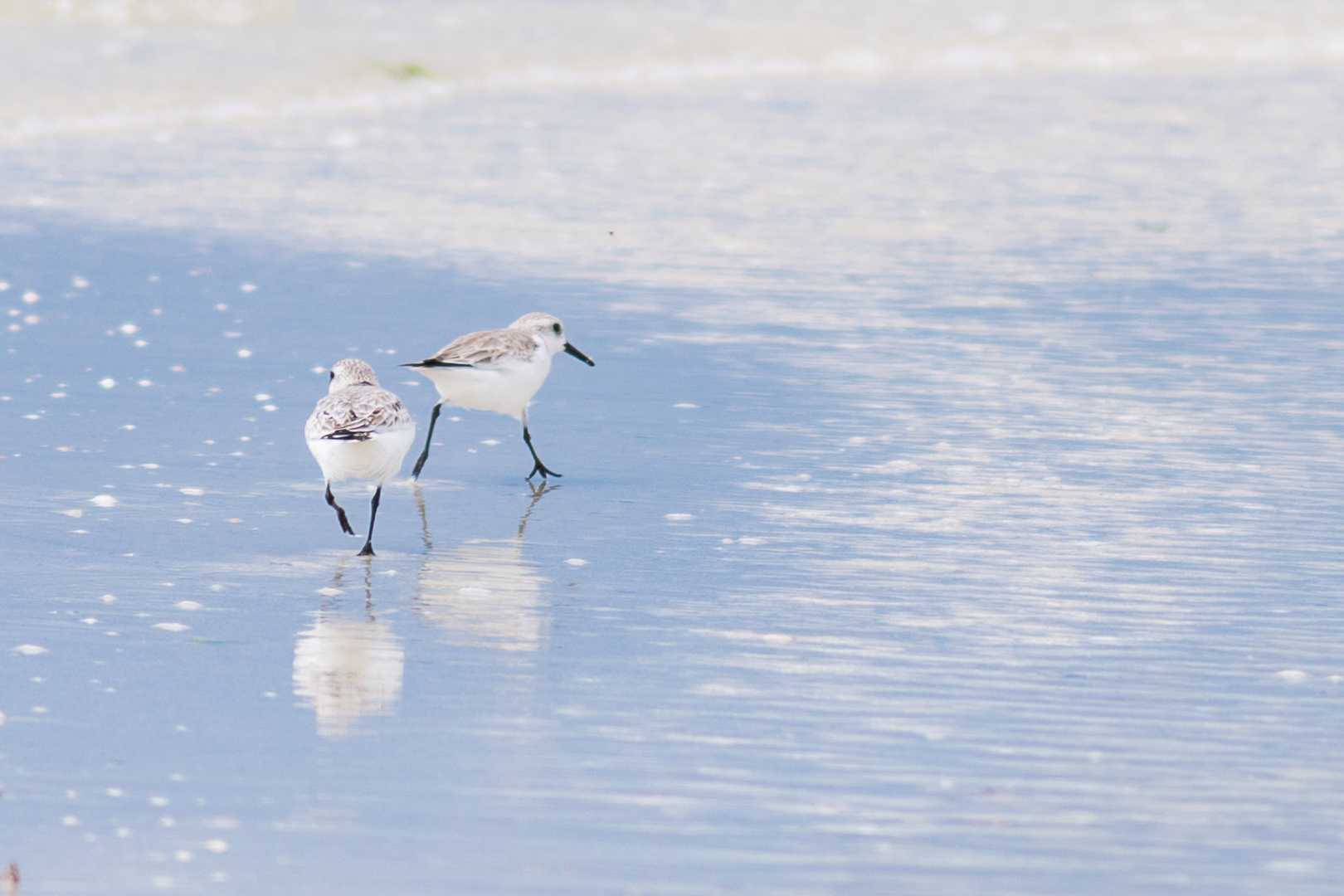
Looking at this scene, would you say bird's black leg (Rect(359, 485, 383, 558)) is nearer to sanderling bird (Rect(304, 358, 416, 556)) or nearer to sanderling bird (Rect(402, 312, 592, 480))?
sanderling bird (Rect(304, 358, 416, 556))

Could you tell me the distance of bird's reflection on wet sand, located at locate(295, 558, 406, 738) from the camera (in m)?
4.92

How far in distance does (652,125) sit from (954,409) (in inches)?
415

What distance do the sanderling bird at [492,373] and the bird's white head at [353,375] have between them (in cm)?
24

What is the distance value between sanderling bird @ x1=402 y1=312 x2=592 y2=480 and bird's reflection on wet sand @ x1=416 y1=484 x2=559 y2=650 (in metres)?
0.83

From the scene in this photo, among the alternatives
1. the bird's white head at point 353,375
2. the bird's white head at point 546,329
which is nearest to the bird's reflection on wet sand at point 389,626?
the bird's white head at point 353,375

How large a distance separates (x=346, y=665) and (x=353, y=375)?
2.04 m

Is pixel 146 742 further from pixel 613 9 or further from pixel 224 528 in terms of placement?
pixel 613 9

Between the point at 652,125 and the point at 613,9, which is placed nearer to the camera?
the point at 652,125

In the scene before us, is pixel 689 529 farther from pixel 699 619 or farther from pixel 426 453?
pixel 426 453

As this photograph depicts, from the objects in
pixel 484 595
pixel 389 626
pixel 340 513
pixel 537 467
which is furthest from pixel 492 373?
pixel 389 626

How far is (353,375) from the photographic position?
7105mm

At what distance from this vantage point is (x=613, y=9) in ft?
92.5

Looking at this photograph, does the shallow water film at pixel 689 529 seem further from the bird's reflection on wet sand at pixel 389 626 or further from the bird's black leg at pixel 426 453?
the bird's black leg at pixel 426 453

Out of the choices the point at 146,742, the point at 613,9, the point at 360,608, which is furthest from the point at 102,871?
the point at 613,9
